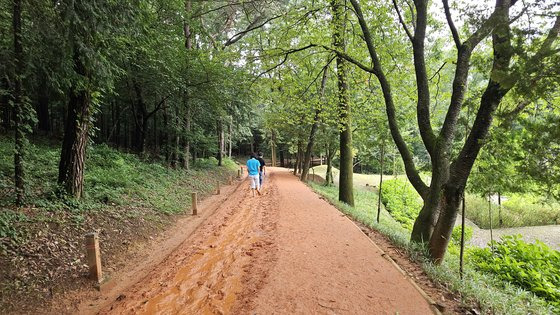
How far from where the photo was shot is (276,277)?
4.36 meters

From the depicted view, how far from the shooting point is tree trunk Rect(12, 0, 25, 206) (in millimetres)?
5415

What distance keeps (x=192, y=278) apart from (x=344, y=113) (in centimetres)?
903

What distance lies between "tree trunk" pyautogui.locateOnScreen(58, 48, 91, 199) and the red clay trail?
299 cm

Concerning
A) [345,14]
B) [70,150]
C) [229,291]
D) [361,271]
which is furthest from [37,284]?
[345,14]

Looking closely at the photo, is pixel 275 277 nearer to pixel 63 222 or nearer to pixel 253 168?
pixel 63 222

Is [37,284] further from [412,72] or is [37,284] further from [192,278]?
[412,72]

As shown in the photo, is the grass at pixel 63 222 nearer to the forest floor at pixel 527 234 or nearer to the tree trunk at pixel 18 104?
the tree trunk at pixel 18 104

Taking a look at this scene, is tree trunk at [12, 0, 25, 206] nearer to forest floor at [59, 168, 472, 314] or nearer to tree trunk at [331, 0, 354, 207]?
forest floor at [59, 168, 472, 314]

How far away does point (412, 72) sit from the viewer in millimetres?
10305

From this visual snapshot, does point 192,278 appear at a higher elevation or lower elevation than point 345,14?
lower

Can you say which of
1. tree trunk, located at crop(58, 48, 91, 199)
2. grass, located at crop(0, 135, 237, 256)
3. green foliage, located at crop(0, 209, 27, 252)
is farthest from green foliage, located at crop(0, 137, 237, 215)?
green foliage, located at crop(0, 209, 27, 252)

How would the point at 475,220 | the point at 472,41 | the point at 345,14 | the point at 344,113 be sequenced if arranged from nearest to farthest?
the point at 472,41 → the point at 345,14 → the point at 344,113 → the point at 475,220

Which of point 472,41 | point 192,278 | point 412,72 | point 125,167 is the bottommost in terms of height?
point 192,278

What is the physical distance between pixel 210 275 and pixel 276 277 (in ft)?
4.13
